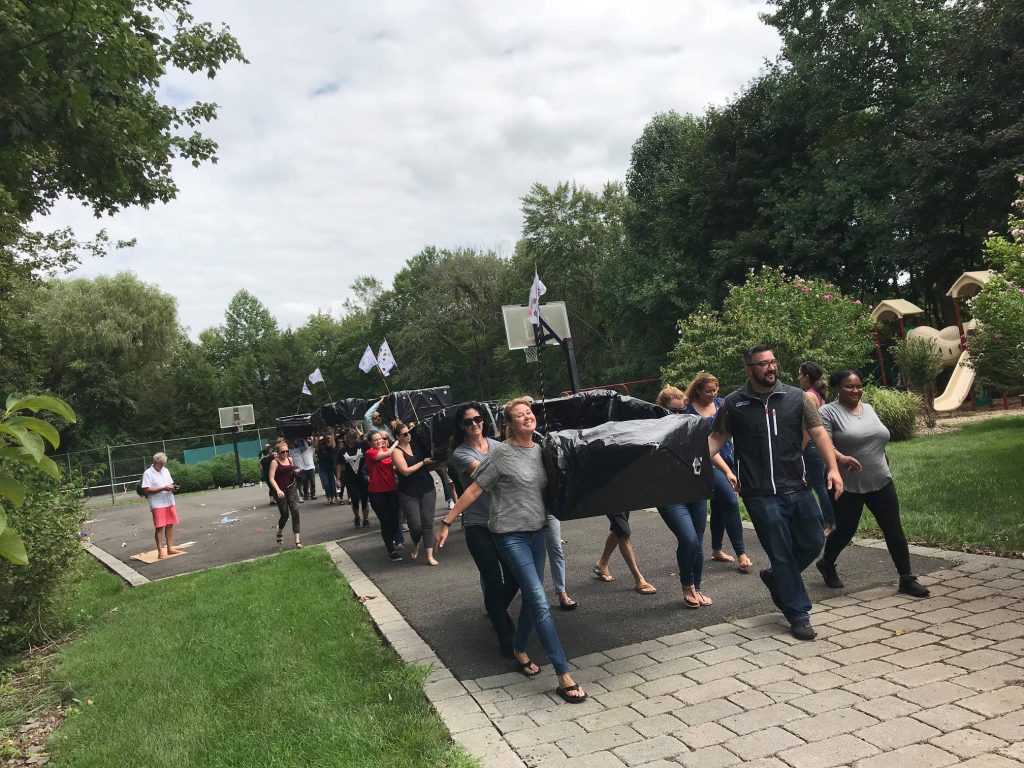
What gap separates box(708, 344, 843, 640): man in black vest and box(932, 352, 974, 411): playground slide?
16.6 meters

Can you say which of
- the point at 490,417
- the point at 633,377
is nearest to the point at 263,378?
the point at 633,377

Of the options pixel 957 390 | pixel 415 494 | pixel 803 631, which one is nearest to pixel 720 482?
pixel 803 631

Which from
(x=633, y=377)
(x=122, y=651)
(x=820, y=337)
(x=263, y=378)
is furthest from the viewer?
(x=263, y=378)

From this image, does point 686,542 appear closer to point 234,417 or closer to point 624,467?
point 624,467

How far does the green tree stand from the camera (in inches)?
250

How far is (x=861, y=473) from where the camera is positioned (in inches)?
230

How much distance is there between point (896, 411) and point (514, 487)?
13039 mm

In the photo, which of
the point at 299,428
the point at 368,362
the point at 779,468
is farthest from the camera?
the point at 368,362

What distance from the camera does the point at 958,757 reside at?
132 inches

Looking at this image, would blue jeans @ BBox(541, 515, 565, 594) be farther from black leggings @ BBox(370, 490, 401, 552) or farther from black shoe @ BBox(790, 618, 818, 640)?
black leggings @ BBox(370, 490, 401, 552)

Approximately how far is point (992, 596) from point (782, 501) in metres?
1.76

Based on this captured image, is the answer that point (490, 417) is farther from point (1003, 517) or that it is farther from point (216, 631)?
point (1003, 517)

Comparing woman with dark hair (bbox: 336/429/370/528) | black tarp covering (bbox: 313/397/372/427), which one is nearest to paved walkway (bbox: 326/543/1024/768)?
woman with dark hair (bbox: 336/429/370/528)

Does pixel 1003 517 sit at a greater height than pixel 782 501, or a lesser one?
lesser
